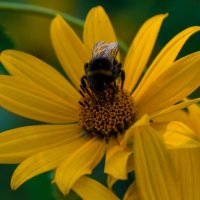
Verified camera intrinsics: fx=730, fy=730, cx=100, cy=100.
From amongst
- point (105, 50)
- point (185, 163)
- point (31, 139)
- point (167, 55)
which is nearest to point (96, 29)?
point (105, 50)

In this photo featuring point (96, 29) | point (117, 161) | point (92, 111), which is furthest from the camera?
point (96, 29)

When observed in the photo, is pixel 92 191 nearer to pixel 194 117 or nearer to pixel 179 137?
pixel 179 137

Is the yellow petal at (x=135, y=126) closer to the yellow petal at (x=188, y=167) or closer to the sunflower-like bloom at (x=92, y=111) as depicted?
the sunflower-like bloom at (x=92, y=111)

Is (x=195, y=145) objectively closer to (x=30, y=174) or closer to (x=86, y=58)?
(x=30, y=174)

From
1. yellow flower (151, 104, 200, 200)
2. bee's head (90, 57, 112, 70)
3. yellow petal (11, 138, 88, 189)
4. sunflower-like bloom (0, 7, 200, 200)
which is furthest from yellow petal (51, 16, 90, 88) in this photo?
yellow flower (151, 104, 200, 200)

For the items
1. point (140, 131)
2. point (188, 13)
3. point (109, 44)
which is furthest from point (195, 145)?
point (188, 13)

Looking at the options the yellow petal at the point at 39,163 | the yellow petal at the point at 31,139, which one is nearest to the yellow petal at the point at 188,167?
the yellow petal at the point at 39,163
